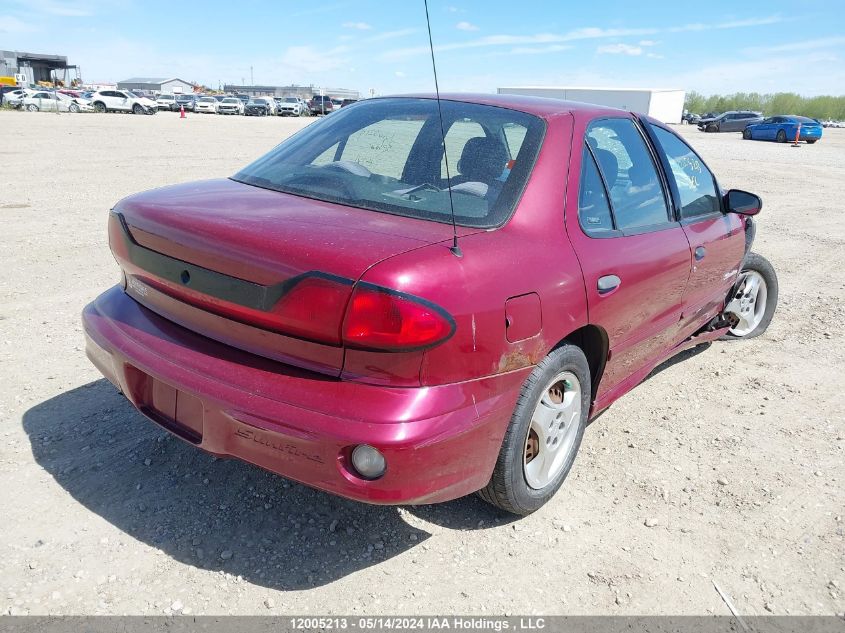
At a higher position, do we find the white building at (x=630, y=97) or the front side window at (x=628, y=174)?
the white building at (x=630, y=97)

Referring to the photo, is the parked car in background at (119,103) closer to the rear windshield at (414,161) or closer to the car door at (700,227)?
the rear windshield at (414,161)

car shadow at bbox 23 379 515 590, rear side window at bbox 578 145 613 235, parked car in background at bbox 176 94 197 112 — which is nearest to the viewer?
car shadow at bbox 23 379 515 590

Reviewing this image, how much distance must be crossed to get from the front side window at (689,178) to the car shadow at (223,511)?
204 centimetres

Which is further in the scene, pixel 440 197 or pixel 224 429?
pixel 440 197

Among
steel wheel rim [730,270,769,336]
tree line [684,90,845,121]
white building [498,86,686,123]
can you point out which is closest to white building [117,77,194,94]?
white building [498,86,686,123]

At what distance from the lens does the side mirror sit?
394 centimetres

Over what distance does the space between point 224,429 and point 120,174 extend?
11225 mm

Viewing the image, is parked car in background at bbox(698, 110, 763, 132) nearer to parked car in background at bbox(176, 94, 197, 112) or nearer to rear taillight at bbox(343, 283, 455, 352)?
parked car in background at bbox(176, 94, 197, 112)

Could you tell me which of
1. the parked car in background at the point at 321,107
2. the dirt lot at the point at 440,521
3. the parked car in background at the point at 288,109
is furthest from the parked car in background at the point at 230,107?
the dirt lot at the point at 440,521

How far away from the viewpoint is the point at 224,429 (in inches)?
87.4

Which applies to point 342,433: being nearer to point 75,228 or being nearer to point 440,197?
point 440,197

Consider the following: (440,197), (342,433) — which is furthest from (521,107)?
(342,433)

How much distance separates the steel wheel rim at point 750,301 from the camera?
4.79m

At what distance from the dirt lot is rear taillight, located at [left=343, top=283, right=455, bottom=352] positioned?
3.06ft
